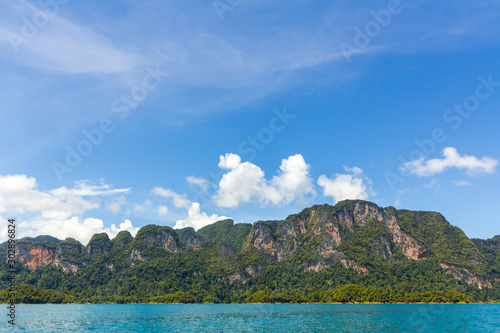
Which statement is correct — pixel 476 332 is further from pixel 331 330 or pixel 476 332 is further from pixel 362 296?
pixel 362 296

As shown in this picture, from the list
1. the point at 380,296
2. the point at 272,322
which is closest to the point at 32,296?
the point at 272,322

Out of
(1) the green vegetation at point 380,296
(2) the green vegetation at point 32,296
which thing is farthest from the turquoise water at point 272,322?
(2) the green vegetation at point 32,296

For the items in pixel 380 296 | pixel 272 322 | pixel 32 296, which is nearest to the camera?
pixel 272 322

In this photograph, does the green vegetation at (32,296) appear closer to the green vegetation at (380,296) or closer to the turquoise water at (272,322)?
the turquoise water at (272,322)

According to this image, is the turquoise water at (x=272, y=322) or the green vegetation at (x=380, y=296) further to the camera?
the green vegetation at (x=380, y=296)

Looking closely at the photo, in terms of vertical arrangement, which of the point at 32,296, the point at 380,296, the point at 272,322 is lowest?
the point at 380,296

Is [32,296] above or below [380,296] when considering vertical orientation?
above

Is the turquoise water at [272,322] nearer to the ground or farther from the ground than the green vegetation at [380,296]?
farther from the ground

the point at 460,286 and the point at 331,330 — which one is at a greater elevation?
the point at 331,330

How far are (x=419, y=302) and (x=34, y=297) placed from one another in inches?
6868

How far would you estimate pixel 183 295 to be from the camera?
639 feet

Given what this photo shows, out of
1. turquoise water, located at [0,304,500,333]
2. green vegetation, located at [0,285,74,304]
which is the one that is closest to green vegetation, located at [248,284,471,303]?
turquoise water, located at [0,304,500,333]

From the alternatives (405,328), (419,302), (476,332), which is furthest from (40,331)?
(419,302)

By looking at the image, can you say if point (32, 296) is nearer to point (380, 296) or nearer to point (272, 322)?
point (272, 322)
